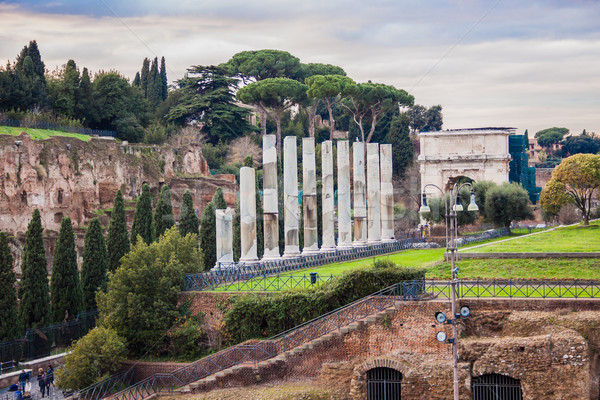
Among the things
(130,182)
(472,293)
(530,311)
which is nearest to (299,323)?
(472,293)

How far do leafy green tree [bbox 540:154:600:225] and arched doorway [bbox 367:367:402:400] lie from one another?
93.1 feet

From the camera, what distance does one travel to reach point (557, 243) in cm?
4172

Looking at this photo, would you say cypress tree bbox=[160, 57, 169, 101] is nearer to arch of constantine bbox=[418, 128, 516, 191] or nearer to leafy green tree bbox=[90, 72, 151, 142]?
leafy green tree bbox=[90, 72, 151, 142]

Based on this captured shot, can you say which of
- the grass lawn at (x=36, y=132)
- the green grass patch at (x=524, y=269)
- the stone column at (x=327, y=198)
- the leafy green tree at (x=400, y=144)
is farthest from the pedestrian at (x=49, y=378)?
the leafy green tree at (x=400, y=144)

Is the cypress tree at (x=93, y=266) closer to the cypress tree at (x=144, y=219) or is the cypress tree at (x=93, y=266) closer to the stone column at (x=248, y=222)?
the cypress tree at (x=144, y=219)

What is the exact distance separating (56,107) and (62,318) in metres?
30.7

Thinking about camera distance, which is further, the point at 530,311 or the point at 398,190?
the point at 398,190

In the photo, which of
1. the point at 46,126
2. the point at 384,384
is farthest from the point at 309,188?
the point at 46,126

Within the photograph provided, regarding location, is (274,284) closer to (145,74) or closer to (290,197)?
(290,197)

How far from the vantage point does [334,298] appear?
3050cm

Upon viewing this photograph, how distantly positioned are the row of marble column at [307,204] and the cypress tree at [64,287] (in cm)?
646

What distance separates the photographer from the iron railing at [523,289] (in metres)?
28.0

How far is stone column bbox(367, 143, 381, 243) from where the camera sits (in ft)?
158

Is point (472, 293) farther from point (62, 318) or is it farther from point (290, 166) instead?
point (62, 318)
